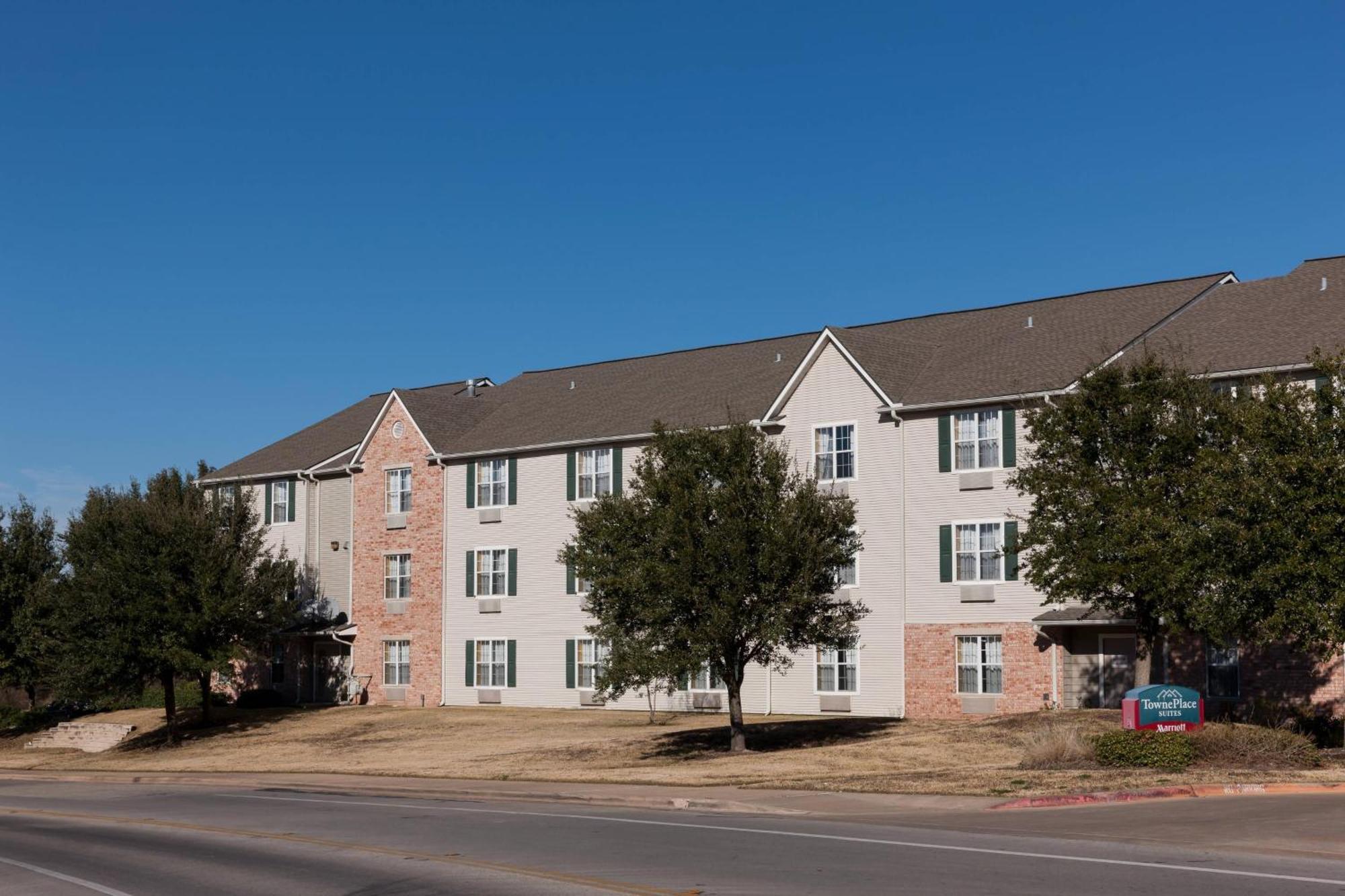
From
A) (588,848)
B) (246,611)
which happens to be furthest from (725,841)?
(246,611)

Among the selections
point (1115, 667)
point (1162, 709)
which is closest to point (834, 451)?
point (1115, 667)

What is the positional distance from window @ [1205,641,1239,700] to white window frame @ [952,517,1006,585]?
5.90m

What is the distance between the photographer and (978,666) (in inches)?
1606

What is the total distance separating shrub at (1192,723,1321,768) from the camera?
83.4 ft

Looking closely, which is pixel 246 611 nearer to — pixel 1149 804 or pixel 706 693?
pixel 706 693

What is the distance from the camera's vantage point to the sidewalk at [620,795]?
22.2m

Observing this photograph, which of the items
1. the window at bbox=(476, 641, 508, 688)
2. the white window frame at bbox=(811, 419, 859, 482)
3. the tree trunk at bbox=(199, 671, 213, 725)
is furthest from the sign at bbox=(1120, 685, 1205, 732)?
the tree trunk at bbox=(199, 671, 213, 725)

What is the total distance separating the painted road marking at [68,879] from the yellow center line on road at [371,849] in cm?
301

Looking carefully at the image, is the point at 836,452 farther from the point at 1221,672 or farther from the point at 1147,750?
the point at 1147,750

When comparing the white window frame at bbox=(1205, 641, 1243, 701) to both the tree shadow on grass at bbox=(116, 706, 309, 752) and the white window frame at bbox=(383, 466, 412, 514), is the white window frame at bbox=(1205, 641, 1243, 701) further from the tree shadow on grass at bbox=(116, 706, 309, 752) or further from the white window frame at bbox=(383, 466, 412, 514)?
the tree shadow on grass at bbox=(116, 706, 309, 752)

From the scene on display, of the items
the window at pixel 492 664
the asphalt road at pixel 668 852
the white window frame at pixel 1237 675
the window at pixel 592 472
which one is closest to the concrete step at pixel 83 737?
the window at pixel 492 664

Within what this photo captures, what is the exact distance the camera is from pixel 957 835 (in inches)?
707

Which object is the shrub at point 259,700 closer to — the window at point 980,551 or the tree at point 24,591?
the tree at point 24,591

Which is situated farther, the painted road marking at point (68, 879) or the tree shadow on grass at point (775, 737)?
the tree shadow on grass at point (775, 737)
